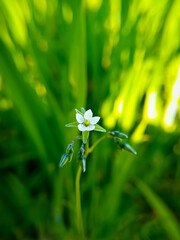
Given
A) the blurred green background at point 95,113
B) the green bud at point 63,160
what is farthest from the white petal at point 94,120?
the blurred green background at point 95,113

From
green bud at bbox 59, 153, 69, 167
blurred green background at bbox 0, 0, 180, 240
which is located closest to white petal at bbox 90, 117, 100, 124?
green bud at bbox 59, 153, 69, 167

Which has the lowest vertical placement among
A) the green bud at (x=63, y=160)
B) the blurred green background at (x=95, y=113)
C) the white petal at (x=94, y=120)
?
the green bud at (x=63, y=160)

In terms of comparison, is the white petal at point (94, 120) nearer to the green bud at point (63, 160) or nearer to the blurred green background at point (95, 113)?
the green bud at point (63, 160)

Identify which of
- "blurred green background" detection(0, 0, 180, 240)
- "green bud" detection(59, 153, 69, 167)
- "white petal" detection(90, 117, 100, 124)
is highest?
"blurred green background" detection(0, 0, 180, 240)

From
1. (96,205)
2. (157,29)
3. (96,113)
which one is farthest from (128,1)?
(96,205)

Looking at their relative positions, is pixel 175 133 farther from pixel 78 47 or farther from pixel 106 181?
pixel 78 47

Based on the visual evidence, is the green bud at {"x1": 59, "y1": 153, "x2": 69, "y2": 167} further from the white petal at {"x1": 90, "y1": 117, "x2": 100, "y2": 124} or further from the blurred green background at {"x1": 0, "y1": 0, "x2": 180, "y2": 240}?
the blurred green background at {"x1": 0, "y1": 0, "x2": 180, "y2": 240}

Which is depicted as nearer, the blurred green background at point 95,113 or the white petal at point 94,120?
the white petal at point 94,120

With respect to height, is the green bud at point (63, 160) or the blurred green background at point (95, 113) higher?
the blurred green background at point (95, 113)

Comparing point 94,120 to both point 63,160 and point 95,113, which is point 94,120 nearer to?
point 63,160
